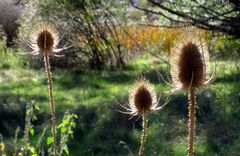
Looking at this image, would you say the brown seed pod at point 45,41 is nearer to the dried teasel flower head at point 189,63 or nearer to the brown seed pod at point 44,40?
the brown seed pod at point 44,40

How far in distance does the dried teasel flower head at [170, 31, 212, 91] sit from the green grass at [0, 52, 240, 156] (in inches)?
149

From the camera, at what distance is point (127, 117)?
7.65 meters

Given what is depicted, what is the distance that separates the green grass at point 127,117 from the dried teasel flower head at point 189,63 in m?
3.78

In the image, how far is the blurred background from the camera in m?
7.03

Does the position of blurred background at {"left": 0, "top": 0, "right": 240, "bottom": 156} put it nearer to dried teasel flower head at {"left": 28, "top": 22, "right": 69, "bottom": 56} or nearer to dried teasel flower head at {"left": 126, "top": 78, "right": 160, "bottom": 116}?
dried teasel flower head at {"left": 28, "top": 22, "right": 69, "bottom": 56}

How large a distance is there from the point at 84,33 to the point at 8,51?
276cm

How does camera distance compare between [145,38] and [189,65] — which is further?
[145,38]

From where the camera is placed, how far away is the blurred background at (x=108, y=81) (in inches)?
277

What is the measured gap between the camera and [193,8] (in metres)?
9.77

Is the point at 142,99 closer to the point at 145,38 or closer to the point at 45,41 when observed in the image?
the point at 45,41

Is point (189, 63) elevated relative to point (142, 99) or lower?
elevated

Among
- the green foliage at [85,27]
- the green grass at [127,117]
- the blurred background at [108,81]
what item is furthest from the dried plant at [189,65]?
the green foliage at [85,27]

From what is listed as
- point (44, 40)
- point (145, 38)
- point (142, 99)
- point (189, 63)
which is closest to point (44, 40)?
point (44, 40)

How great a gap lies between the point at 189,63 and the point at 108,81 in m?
8.10
